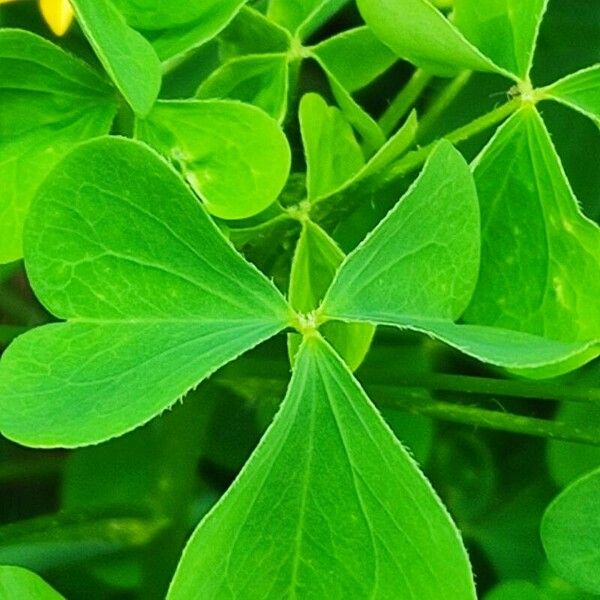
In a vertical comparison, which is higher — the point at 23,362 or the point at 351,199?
the point at 351,199

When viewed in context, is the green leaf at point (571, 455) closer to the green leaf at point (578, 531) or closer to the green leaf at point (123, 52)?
the green leaf at point (578, 531)

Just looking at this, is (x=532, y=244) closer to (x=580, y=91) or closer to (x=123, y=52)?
(x=580, y=91)

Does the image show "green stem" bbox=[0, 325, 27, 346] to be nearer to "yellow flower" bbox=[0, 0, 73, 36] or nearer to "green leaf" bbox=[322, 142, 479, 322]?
"yellow flower" bbox=[0, 0, 73, 36]

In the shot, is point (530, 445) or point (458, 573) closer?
point (458, 573)

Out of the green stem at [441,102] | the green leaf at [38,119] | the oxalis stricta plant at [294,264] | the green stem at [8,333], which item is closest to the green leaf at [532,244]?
the oxalis stricta plant at [294,264]

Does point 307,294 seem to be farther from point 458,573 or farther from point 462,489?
point 462,489

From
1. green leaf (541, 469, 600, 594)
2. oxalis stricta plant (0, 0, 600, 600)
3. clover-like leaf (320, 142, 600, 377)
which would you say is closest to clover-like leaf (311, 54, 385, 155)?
oxalis stricta plant (0, 0, 600, 600)

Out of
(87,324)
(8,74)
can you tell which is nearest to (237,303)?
(87,324)
